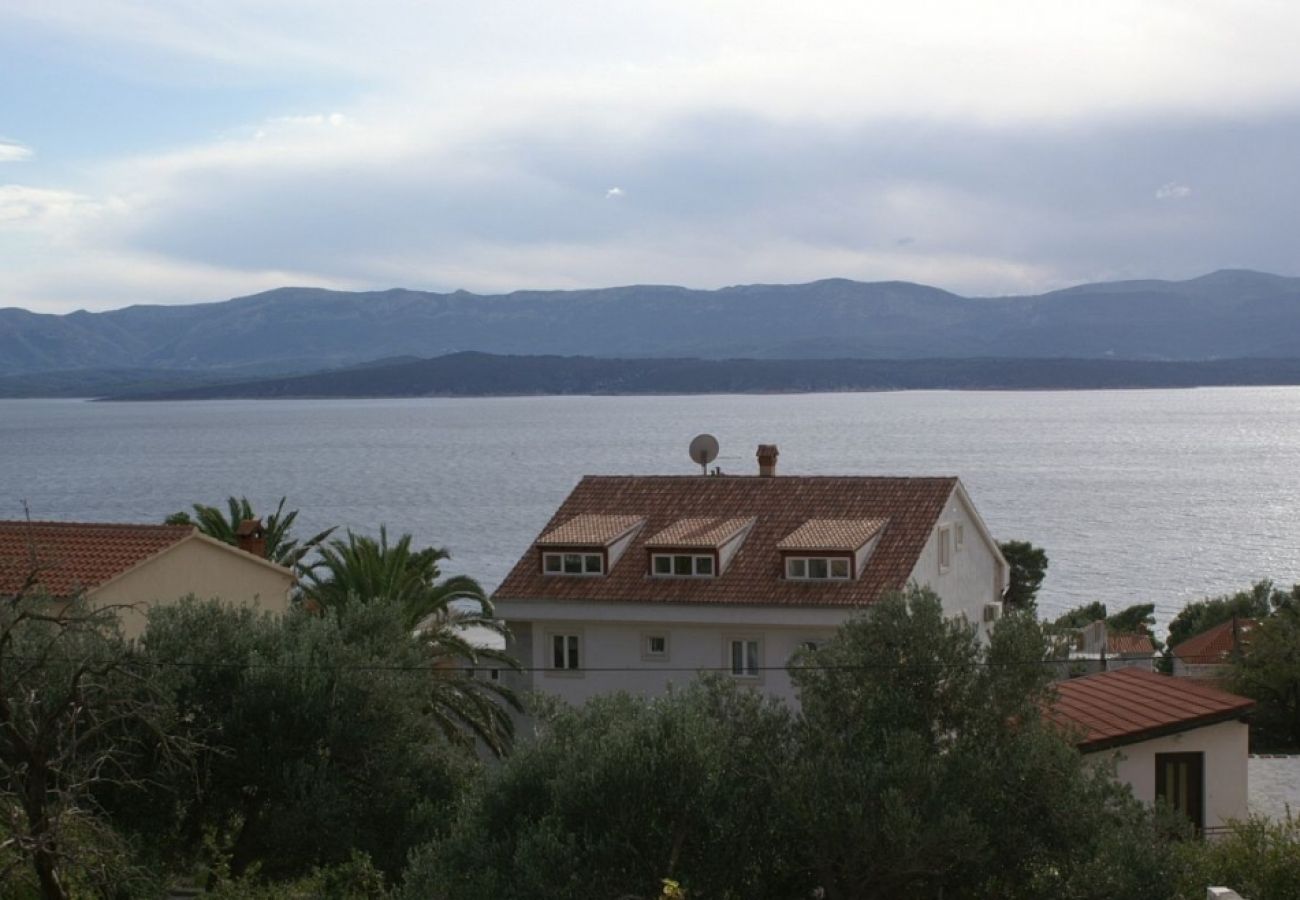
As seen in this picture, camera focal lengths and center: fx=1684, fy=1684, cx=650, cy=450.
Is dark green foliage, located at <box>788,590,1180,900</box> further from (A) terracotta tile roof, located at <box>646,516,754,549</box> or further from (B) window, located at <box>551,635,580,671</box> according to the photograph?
(B) window, located at <box>551,635,580,671</box>

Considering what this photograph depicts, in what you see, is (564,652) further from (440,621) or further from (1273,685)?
(1273,685)

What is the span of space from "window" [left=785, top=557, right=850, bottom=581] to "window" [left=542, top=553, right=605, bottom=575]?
4.91 m

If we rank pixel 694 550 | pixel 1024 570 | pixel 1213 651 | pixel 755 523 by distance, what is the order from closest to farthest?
pixel 694 550 → pixel 755 523 → pixel 1213 651 → pixel 1024 570

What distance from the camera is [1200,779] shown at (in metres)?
29.0

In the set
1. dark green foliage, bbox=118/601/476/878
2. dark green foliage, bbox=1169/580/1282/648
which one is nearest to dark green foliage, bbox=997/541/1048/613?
dark green foliage, bbox=1169/580/1282/648

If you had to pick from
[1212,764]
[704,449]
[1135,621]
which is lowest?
[1135,621]

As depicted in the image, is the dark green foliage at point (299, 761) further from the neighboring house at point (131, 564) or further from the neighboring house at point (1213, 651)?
the neighboring house at point (1213, 651)

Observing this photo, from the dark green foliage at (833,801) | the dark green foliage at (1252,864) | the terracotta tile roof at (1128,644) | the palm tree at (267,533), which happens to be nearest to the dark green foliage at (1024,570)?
the terracotta tile roof at (1128,644)

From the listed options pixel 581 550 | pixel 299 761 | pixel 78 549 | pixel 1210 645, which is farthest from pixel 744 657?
pixel 1210 645

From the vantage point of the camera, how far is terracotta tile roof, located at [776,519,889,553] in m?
39.6

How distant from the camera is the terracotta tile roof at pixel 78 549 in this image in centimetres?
3238

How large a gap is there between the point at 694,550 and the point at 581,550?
2.94 meters

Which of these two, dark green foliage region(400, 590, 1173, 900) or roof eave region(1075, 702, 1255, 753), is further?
roof eave region(1075, 702, 1255, 753)

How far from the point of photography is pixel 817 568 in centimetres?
3972
